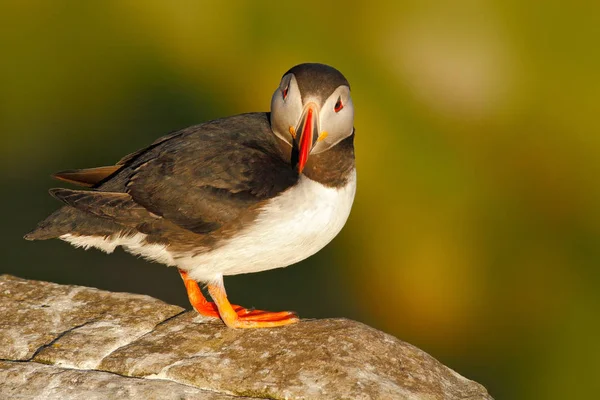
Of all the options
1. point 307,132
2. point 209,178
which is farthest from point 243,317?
point 307,132

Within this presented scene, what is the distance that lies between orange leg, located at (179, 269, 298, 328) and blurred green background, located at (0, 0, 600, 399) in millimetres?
5320

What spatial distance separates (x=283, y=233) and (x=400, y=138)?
26.9ft

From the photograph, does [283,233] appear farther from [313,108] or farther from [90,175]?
[90,175]

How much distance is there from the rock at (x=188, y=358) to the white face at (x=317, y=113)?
1278 mm

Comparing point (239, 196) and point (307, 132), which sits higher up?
point (307, 132)

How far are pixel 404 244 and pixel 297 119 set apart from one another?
7462 millimetres

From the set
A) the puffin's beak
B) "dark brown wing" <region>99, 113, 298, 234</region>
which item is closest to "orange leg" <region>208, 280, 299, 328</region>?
"dark brown wing" <region>99, 113, 298, 234</region>

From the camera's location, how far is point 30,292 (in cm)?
658

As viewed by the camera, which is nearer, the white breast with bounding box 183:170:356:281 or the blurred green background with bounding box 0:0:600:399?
the white breast with bounding box 183:170:356:281

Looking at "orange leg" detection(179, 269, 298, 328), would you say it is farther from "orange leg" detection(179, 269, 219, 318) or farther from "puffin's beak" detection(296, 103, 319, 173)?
"puffin's beak" detection(296, 103, 319, 173)

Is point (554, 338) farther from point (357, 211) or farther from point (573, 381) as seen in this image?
point (357, 211)

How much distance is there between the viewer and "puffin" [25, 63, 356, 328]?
19.3 feet

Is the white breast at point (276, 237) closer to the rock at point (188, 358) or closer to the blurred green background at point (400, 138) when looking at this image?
the rock at point (188, 358)

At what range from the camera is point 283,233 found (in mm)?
5875
